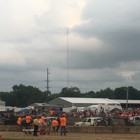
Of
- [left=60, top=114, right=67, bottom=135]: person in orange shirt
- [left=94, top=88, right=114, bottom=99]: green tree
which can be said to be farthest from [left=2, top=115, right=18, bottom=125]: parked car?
[left=94, top=88, right=114, bottom=99]: green tree

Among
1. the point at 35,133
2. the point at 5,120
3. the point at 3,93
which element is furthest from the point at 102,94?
the point at 35,133

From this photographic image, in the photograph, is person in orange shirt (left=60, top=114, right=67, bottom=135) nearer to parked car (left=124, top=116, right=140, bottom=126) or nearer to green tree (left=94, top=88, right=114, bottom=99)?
parked car (left=124, top=116, right=140, bottom=126)

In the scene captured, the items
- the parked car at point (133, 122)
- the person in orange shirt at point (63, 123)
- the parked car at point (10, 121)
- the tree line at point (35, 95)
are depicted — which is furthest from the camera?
the tree line at point (35, 95)

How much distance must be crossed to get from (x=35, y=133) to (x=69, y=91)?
6071 inches

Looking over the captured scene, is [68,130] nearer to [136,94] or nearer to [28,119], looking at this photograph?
[28,119]

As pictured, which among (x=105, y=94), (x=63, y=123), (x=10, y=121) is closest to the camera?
(x=63, y=123)

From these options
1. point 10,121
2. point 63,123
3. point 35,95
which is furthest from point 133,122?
point 35,95

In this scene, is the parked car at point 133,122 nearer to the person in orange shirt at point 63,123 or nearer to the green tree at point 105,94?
the person in orange shirt at point 63,123

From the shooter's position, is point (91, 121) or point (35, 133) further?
point (91, 121)

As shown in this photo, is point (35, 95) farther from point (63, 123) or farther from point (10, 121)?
point (63, 123)

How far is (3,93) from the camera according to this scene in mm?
178250

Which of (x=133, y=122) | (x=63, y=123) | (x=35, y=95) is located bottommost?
(x=133, y=122)

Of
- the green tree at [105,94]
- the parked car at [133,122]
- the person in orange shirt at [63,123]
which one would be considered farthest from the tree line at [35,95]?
the person in orange shirt at [63,123]

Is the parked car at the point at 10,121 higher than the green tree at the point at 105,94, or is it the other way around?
the green tree at the point at 105,94
